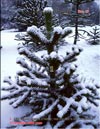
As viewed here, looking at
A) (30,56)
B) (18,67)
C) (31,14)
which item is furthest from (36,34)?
(31,14)

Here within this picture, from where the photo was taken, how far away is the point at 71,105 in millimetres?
5230

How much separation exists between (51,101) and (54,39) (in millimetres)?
1434

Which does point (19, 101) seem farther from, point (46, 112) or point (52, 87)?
point (52, 87)

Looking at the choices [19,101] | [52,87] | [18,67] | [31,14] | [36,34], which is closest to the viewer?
[36,34]

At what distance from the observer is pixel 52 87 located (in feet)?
18.3

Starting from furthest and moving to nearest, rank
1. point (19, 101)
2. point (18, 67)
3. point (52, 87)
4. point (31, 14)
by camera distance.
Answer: point (31, 14), point (18, 67), point (52, 87), point (19, 101)

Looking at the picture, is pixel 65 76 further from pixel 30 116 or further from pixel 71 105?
pixel 30 116

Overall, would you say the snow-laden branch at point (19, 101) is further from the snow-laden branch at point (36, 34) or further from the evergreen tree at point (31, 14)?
the evergreen tree at point (31, 14)

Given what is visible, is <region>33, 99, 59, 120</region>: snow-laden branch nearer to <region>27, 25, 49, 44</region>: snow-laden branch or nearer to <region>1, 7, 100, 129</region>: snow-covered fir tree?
<region>1, 7, 100, 129</region>: snow-covered fir tree

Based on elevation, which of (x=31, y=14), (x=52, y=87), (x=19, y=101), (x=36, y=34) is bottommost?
(x=19, y=101)

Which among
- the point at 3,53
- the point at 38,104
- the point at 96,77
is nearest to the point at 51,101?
the point at 38,104

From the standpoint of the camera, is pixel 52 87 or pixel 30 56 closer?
pixel 30 56

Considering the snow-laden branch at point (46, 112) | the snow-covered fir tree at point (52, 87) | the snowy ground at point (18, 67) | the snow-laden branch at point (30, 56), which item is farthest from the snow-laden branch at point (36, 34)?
the snowy ground at point (18, 67)

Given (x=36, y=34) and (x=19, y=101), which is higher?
(x=36, y=34)
